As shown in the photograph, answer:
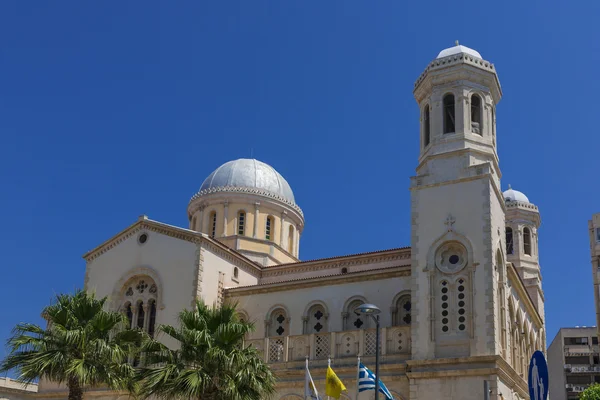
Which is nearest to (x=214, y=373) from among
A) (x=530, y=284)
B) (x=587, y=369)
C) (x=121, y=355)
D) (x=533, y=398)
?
(x=121, y=355)

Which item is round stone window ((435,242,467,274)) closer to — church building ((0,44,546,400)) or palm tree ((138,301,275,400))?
church building ((0,44,546,400))

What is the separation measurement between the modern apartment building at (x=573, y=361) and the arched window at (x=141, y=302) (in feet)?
177

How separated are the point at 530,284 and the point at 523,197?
6041mm

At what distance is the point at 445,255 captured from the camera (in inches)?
1249

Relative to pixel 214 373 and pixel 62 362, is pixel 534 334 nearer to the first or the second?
pixel 214 373

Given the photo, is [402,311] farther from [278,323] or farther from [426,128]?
[426,128]

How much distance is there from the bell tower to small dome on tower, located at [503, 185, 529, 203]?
1393cm

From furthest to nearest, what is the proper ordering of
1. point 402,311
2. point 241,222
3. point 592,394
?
point 592,394 → point 241,222 → point 402,311

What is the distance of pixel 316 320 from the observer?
36.1 m

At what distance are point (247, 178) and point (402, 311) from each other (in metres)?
16.8

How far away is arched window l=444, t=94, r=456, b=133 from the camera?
113ft

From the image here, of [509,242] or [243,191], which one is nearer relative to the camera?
[243,191]

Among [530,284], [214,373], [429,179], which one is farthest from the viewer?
[530,284]

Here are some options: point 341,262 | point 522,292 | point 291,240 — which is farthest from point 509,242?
point 341,262
